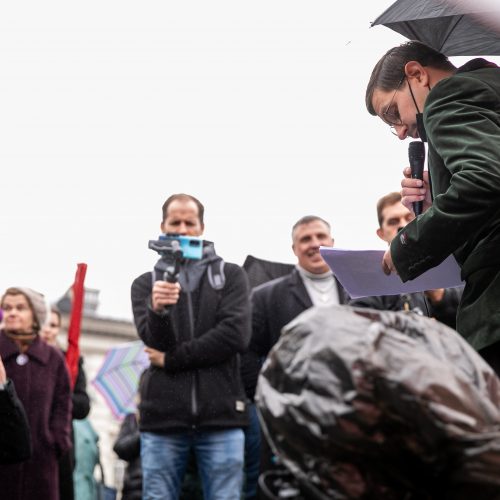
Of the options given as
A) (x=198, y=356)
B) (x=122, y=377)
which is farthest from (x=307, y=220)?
(x=122, y=377)

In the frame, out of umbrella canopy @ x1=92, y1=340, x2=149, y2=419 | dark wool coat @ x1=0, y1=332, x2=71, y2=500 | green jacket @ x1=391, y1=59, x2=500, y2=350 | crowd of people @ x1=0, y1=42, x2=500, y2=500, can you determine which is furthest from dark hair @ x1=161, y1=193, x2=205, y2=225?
umbrella canopy @ x1=92, y1=340, x2=149, y2=419

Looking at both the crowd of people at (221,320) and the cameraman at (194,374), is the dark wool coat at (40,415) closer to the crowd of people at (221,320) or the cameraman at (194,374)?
the crowd of people at (221,320)

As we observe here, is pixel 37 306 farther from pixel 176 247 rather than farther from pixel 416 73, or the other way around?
pixel 416 73

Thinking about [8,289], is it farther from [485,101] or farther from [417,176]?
[485,101]

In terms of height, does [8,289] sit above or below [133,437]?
above

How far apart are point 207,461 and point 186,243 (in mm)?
1183

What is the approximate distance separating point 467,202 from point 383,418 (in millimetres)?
1444

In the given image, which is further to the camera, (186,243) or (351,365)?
(186,243)

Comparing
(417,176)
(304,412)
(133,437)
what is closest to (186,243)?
(133,437)

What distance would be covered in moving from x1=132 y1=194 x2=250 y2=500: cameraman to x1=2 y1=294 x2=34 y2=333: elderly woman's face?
2.83 ft

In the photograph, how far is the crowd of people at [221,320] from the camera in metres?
2.71

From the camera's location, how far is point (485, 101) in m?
2.66

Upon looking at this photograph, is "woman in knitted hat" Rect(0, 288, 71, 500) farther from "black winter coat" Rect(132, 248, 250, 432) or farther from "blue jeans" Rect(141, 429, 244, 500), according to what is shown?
"blue jeans" Rect(141, 429, 244, 500)

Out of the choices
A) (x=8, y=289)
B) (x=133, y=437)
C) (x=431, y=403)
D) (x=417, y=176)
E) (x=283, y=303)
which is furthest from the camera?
(x=133, y=437)
